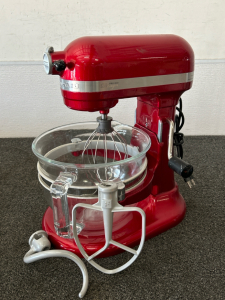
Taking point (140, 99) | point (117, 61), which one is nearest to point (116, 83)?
point (117, 61)

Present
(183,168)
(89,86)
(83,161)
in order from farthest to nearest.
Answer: (83,161) → (183,168) → (89,86)

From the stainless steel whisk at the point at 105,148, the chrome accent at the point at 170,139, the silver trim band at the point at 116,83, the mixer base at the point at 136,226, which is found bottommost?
the mixer base at the point at 136,226

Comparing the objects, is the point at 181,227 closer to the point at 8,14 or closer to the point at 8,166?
the point at 8,166

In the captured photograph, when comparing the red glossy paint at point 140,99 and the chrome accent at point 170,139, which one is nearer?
the red glossy paint at point 140,99

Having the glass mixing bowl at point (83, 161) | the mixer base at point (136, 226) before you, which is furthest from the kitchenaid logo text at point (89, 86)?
the mixer base at point (136, 226)

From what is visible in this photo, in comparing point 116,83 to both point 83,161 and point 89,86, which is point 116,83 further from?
point 83,161

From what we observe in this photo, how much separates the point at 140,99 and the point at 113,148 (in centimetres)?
14

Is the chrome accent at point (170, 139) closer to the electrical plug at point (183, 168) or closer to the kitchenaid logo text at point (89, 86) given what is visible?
the electrical plug at point (183, 168)

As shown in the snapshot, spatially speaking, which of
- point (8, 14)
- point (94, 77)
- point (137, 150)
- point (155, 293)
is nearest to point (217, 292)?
point (155, 293)

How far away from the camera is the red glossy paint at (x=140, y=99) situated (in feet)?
1.47

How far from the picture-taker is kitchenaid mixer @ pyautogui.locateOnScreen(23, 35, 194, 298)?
0.45m

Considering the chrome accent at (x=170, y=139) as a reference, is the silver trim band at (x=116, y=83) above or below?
above

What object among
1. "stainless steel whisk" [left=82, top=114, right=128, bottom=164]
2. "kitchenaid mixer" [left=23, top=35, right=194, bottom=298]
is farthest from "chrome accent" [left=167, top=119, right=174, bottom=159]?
"stainless steel whisk" [left=82, top=114, right=128, bottom=164]

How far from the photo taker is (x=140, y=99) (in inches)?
24.9
